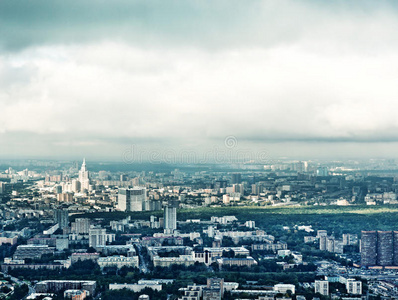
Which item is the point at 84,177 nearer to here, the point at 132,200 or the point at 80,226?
the point at 132,200

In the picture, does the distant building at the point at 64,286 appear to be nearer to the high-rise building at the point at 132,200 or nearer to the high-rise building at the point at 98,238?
the high-rise building at the point at 98,238

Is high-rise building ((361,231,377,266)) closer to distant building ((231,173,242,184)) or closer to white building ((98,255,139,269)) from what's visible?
white building ((98,255,139,269))

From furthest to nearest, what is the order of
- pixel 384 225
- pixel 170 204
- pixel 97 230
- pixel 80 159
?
pixel 80 159, pixel 170 204, pixel 384 225, pixel 97 230

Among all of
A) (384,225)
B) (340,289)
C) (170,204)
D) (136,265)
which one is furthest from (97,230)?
(384,225)

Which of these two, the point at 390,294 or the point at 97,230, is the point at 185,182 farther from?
the point at 390,294

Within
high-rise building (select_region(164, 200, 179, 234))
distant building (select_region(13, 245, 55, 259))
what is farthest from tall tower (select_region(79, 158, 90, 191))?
distant building (select_region(13, 245, 55, 259))

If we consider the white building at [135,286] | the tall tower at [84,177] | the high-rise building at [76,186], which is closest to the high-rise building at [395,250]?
the white building at [135,286]
